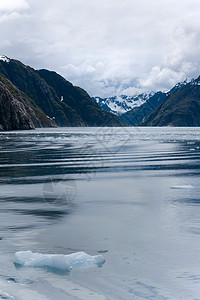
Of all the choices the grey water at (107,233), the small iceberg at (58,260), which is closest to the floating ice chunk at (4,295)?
the grey water at (107,233)

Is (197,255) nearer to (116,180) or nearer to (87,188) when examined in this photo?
(87,188)

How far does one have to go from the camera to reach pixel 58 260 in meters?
9.05

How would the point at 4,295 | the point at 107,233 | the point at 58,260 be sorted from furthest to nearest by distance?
the point at 107,233, the point at 58,260, the point at 4,295

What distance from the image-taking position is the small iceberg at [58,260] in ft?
29.6

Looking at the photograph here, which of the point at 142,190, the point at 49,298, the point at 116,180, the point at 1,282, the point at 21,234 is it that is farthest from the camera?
the point at 116,180

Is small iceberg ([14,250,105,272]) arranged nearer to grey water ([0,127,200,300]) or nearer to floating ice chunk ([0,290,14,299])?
grey water ([0,127,200,300])

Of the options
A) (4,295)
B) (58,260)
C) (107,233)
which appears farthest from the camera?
(107,233)

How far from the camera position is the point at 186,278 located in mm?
8461

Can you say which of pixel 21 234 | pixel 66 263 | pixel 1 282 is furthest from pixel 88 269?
pixel 21 234

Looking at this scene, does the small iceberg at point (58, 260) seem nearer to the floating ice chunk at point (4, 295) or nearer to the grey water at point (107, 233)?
the grey water at point (107, 233)

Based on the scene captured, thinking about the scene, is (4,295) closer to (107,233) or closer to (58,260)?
(58,260)

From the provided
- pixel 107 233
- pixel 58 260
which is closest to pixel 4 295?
pixel 58 260

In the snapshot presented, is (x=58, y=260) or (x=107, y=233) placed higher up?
(x=58, y=260)

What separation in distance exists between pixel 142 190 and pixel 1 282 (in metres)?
13.1
